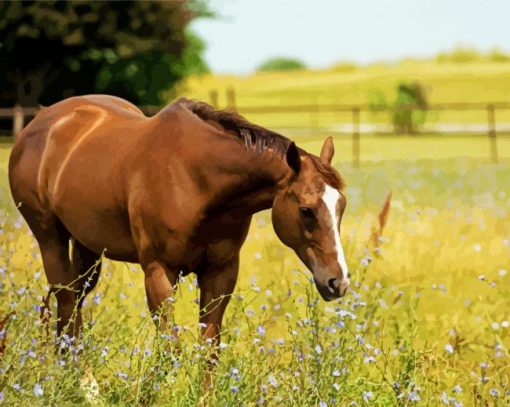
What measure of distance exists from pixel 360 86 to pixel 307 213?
74990 millimetres

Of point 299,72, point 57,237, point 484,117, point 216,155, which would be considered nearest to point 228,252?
point 216,155

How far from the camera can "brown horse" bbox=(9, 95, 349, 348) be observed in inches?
183

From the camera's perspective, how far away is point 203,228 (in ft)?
16.5

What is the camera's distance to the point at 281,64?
395 feet

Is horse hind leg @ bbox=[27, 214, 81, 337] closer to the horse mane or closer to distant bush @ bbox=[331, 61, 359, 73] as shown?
the horse mane

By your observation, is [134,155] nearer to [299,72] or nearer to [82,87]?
[82,87]

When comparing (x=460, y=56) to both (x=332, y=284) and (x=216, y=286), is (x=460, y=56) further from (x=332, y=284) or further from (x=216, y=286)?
(x=332, y=284)

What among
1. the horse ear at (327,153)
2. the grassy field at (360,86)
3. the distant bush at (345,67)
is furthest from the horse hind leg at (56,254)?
the distant bush at (345,67)

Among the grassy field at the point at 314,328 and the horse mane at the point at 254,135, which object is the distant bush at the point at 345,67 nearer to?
the grassy field at the point at 314,328

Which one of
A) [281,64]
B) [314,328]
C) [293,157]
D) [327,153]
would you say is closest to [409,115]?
[314,328]

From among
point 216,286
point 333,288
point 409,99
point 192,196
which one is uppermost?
point 192,196

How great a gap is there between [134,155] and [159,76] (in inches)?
1280

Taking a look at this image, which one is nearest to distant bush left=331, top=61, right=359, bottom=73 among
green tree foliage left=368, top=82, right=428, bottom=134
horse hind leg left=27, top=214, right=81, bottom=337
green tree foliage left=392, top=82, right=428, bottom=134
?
green tree foliage left=368, top=82, right=428, bottom=134

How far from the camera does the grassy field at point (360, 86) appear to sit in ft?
201
